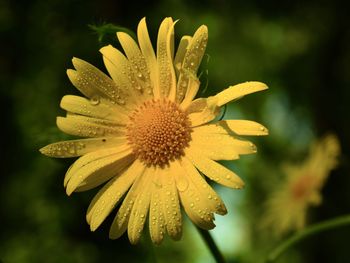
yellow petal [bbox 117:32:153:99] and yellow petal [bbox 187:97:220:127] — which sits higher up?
yellow petal [bbox 117:32:153:99]

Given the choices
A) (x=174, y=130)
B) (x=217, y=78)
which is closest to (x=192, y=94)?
(x=174, y=130)

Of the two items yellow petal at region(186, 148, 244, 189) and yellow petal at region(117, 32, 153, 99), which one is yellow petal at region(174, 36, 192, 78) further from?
yellow petal at region(186, 148, 244, 189)

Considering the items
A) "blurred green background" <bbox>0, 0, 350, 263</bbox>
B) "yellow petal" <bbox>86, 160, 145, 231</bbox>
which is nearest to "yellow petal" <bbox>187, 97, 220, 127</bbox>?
"yellow petal" <bbox>86, 160, 145, 231</bbox>

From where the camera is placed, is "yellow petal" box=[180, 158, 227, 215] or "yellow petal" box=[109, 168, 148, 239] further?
"yellow petal" box=[109, 168, 148, 239]

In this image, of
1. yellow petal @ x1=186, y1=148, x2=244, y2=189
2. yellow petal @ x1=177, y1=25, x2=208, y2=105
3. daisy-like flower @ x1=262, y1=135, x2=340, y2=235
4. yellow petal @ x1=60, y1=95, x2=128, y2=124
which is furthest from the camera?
daisy-like flower @ x1=262, y1=135, x2=340, y2=235

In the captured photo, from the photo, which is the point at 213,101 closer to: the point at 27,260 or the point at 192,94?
the point at 192,94

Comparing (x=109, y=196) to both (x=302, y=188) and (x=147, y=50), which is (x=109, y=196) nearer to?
(x=147, y=50)
